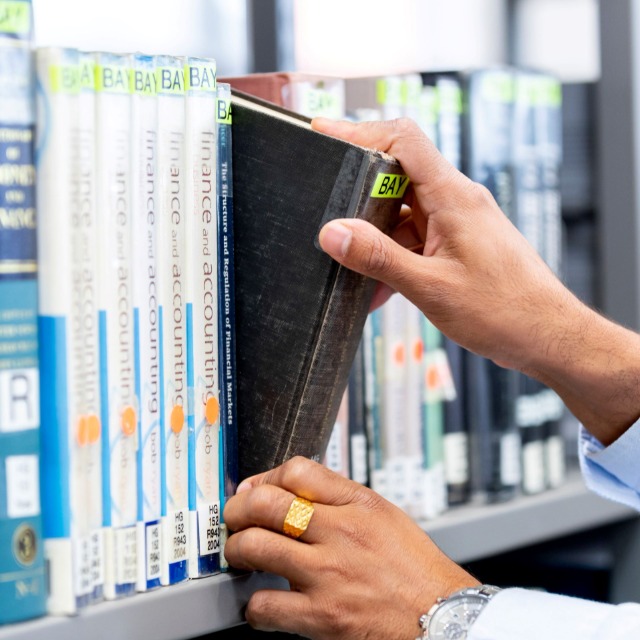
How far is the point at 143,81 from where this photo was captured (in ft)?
2.49

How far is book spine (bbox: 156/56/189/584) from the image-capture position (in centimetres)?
78

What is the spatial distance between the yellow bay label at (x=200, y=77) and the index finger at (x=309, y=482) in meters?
0.31

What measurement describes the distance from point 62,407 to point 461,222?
0.38m

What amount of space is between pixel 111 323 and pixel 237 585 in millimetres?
249

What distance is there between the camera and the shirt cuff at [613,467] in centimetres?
105

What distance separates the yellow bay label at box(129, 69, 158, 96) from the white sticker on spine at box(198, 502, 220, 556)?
33cm

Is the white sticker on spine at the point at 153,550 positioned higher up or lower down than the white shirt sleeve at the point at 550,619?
higher up

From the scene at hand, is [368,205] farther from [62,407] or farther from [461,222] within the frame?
[62,407]

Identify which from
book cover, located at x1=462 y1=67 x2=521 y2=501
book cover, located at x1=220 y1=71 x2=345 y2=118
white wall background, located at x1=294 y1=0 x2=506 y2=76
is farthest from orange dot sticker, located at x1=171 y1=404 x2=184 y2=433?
white wall background, located at x1=294 y1=0 x2=506 y2=76

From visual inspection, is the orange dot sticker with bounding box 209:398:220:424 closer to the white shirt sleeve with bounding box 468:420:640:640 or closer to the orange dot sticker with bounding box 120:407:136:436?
the orange dot sticker with bounding box 120:407:136:436

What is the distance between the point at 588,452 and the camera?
1101 mm

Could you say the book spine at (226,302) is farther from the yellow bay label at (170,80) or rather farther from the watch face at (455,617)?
the watch face at (455,617)

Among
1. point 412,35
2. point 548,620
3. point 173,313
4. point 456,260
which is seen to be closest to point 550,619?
point 548,620

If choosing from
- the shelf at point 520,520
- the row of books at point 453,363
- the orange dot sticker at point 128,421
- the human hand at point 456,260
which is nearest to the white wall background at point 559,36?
the row of books at point 453,363
